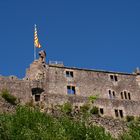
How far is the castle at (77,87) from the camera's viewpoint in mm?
54469

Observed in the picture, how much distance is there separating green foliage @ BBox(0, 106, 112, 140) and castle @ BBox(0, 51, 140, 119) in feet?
33.2

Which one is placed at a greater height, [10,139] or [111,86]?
[111,86]

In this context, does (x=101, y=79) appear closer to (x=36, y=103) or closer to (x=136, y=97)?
(x=136, y=97)

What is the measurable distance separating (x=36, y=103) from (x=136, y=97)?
14.2m

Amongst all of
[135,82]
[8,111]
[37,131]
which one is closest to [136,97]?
[135,82]

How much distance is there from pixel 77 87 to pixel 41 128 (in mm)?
19945

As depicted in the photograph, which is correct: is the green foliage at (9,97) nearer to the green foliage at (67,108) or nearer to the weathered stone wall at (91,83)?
the green foliage at (67,108)

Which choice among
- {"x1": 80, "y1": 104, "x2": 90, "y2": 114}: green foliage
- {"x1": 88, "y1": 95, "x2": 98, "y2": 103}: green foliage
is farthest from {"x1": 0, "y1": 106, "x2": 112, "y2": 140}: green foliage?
{"x1": 88, "y1": 95, "x2": 98, "y2": 103}: green foliage

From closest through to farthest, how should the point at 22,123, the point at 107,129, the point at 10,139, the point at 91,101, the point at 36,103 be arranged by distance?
1. the point at 10,139
2. the point at 22,123
3. the point at 107,129
4. the point at 36,103
5. the point at 91,101

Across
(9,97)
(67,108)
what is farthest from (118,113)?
(9,97)

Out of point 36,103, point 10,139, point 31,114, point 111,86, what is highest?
point 111,86

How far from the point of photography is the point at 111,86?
197 ft

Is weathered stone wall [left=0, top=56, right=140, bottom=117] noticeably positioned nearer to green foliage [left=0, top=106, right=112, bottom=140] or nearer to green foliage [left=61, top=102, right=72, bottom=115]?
green foliage [left=61, top=102, right=72, bottom=115]

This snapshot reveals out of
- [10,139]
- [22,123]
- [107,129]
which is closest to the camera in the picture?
[10,139]
